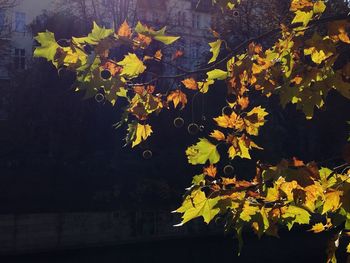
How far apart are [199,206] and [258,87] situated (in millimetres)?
989

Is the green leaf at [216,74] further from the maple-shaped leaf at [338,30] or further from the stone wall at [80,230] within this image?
the stone wall at [80,230]

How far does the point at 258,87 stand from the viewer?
323 cm

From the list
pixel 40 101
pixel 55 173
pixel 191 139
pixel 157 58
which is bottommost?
pixel 55 173

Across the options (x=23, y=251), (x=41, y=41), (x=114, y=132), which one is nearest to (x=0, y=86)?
(x=114, y=132)

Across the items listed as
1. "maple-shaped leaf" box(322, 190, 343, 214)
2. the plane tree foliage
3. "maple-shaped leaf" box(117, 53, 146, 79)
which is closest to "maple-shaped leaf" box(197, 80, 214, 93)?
the plane tree foliage

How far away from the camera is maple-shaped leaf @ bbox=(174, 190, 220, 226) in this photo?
2.59m

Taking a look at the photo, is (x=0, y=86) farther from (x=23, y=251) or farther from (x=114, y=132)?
(x=23, y=251)

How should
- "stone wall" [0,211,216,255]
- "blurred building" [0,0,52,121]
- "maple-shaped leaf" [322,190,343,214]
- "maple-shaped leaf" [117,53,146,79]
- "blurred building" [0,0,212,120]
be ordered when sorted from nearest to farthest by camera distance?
"maple-shaped leaf" [322,190,343,214] → "maple-shaped leaf" [117,53,146,79] → "stone wall" [0,211,216,255] → "blurred building" [0,0,212,120] → "blurred building" [0,0,52,121]

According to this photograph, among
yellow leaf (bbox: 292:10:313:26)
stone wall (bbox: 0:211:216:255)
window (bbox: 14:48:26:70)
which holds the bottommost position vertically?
stone wall (bbox: 0:211:216:255)

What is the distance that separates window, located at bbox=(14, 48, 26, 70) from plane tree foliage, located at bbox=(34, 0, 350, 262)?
31.1 meters

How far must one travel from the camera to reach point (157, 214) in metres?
23.7

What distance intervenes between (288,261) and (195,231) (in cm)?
657

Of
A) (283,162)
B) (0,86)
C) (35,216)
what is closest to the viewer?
(283,162)

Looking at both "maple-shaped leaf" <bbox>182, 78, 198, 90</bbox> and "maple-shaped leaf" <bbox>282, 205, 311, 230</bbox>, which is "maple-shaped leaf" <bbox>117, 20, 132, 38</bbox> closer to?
"maple-shaped leaf" <bbox>182, 78, 198, 90</bbox>
